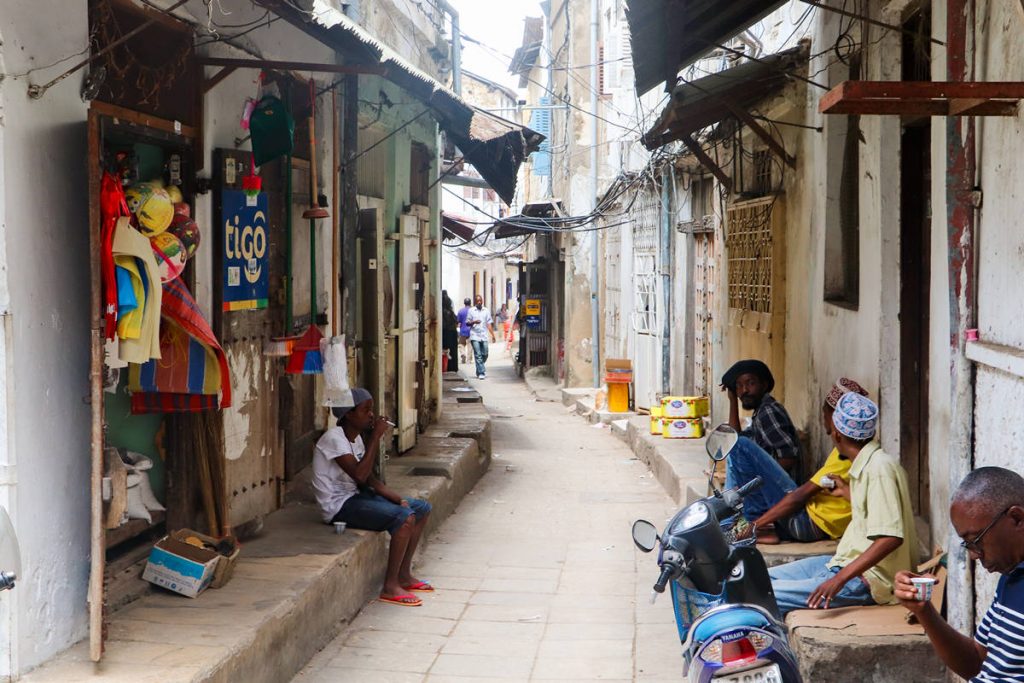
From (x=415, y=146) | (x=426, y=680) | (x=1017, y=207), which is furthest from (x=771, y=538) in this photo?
(x=415, y=146)

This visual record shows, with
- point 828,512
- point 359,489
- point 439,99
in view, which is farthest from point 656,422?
point 828,512

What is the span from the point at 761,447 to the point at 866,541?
2400 mm

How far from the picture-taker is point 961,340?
4.83 meters

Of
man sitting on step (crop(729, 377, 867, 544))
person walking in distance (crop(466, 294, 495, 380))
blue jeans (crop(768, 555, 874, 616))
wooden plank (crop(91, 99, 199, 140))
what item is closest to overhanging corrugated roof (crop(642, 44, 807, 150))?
man sitting on step (crop(729, 377, 867, 544))

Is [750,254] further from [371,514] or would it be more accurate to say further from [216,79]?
[216,79]

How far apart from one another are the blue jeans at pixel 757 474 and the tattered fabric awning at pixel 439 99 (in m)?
3.03

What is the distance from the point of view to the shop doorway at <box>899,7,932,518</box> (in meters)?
6.75

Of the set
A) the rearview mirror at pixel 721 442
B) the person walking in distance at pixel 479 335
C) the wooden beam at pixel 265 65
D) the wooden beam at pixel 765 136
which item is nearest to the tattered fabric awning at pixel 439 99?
the wooden beam at pixel 265 65

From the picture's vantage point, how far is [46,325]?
4.64 metres

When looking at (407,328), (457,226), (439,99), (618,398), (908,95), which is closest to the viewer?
(908,95)

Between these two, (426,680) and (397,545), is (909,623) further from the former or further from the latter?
(397,545)

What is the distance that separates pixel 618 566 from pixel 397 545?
1955mm

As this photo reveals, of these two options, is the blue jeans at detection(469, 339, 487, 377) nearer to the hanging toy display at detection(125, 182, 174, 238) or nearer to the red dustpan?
the red dustpan

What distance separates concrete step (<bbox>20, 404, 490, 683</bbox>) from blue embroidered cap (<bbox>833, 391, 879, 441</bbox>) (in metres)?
2.80
